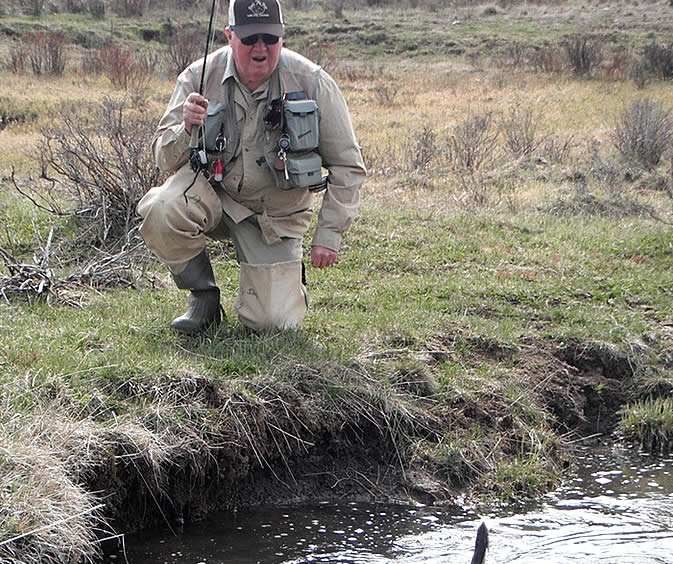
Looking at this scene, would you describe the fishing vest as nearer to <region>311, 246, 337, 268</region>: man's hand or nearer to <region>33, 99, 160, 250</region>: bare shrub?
<region>311, 246, 337, 268</region>: man's hand

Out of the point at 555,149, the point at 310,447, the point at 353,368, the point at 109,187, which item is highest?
the point at 109,187

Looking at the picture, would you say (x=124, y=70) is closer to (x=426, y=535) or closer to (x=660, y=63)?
(x=660, y=63)

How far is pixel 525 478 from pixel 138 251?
315cm

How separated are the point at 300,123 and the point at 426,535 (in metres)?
2.05

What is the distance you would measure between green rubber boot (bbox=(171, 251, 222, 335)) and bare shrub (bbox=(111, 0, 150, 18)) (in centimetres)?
2503

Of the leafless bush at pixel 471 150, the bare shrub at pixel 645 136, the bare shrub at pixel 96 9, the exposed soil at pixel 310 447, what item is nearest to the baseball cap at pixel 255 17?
the exposed soil at pixel 310 447

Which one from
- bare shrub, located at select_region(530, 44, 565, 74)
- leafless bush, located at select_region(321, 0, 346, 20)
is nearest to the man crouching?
bare shrub, located at select_region(530, 44, 565, 74)

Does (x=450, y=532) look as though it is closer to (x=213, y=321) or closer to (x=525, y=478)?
(x=525, y=478)

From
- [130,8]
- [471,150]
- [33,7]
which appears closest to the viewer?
[471,150]

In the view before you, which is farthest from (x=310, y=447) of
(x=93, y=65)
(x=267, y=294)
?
(x=93, y=65)

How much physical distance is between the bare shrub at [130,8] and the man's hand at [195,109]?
25.3 metres

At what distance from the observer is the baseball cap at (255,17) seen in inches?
176

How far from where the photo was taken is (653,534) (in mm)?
3984

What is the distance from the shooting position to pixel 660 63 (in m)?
21.1
